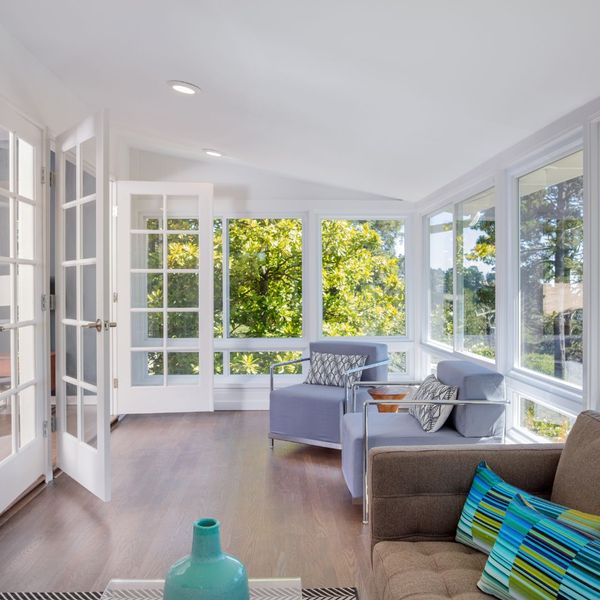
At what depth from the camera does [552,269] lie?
3074 millimetres

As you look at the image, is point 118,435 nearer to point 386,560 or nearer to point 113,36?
point 113,36

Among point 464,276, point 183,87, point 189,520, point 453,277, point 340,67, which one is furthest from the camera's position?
point 453,277

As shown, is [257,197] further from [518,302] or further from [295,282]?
[518,302]

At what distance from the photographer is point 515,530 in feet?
4.76

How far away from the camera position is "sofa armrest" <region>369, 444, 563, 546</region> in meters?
1.82

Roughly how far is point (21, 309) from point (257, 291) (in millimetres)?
2935

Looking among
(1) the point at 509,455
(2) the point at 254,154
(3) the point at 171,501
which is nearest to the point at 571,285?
(1) the point at 509,455

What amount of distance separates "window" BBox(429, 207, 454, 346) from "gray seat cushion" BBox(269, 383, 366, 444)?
1.19m

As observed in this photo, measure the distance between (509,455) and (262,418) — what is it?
369 centimetres

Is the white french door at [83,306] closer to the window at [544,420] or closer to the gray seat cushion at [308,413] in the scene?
the gray seat cushion at [308,413]

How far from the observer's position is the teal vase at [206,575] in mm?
1088

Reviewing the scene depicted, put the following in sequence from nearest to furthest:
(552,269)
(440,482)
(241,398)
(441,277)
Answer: (440,482)
(552,269)
(441,277)
(241,398)

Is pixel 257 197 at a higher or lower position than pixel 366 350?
higher

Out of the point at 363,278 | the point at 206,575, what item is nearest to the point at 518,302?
the point at 363,278
